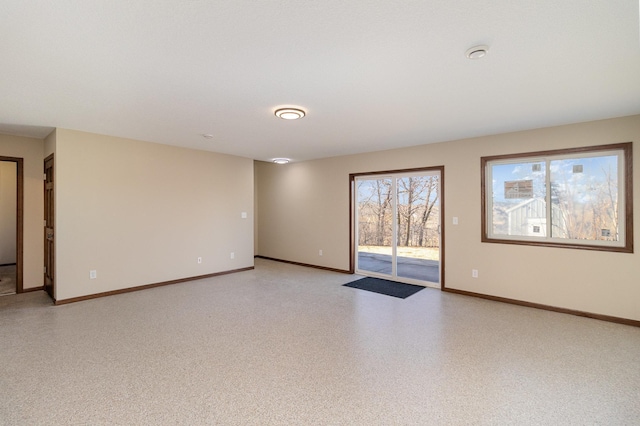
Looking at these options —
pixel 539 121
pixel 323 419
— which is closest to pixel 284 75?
pixel 323 419

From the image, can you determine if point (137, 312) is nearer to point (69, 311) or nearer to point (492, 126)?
point (69, 311)

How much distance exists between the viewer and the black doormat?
15.6ft

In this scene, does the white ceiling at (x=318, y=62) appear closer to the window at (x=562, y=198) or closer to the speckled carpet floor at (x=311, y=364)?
the window at (x=562, y=198)

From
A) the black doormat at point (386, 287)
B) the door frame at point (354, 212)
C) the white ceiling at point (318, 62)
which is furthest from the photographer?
the door frame at point (354, 212)

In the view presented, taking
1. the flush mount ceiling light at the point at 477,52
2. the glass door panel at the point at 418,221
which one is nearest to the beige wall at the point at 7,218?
the glass door panel at the point at 418,221

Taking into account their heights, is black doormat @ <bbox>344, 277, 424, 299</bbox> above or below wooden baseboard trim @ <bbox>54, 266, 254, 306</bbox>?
below

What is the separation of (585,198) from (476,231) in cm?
135

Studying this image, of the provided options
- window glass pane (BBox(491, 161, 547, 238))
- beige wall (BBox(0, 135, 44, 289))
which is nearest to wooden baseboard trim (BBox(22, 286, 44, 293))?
beige wall (BBox(0, 135, 44, 289))

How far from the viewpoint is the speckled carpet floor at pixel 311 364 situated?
1994 millimetres

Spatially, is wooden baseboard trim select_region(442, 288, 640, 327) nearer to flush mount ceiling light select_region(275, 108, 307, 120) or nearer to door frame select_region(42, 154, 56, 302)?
flush mount ceiling light select_region(275, 108, 307, 120)

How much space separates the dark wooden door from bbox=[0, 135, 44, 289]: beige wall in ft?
0.35

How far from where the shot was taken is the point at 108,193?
15.1 feet

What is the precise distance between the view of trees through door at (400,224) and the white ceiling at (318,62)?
1.65 m

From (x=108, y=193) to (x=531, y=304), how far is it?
6.44 meters
